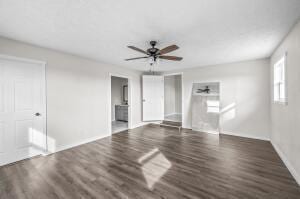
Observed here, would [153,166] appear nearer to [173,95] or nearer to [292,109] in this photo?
[292,109]

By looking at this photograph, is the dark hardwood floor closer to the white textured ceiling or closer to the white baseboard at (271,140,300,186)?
the white baseboard at (271,140,300,186)

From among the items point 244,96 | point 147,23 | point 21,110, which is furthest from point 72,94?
point 244,96

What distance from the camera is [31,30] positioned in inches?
87.5

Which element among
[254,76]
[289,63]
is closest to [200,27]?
[289,63]

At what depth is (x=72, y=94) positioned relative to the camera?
3.53 m

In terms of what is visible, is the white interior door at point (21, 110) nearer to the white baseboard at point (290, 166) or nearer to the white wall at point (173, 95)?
the white baseboard at point (290, 166)

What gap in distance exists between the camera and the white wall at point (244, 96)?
3947 millimetres

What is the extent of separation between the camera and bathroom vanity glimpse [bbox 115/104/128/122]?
258 inches

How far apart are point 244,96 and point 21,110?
19.6 feet

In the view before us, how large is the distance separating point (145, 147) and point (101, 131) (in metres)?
1.72

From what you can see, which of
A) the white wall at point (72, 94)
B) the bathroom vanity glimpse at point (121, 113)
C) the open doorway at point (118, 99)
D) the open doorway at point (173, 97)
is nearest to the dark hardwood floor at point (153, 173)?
the white wall at point (72, 94)

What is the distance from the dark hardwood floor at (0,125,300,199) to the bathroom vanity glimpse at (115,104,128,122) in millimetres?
3111

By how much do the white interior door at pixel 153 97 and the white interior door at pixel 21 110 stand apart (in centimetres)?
364

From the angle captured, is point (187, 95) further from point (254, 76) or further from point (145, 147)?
point (145, 147)
